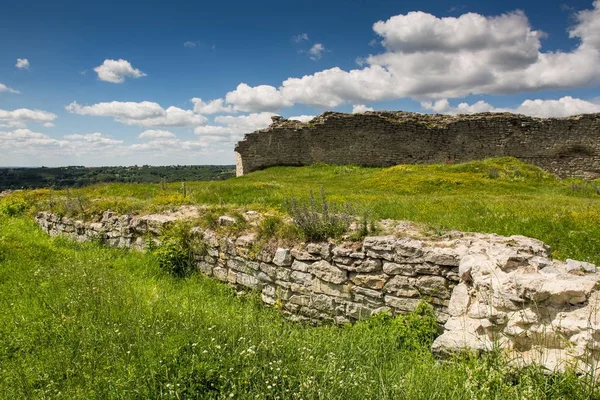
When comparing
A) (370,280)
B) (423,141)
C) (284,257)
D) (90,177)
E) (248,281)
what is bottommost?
(248,281)

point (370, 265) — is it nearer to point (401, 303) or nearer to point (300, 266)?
point (401, 303)

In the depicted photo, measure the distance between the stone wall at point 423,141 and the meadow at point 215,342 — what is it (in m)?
18.5

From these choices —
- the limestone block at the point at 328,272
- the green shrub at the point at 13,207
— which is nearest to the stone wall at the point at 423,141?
the green shrub at the point at 13,207

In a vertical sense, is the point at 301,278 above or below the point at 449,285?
below

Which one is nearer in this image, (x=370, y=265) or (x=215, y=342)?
(x=215, y=342)

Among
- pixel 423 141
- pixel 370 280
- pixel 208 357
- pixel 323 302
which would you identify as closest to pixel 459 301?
pixel 370 280

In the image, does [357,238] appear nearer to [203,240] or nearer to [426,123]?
[203,240]

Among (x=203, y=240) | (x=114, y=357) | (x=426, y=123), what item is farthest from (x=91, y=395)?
(x=426, y=123)

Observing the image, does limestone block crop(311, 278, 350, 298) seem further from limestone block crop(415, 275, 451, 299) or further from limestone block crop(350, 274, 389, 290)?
limestone block crop(415, 275, 451, 299)

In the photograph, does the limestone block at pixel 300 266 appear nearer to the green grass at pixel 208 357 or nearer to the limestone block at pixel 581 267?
the green grass at pixel 208 357

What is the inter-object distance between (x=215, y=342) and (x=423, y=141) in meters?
25.8

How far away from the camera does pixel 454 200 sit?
10.9 meters

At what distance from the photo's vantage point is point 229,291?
7.41 metres

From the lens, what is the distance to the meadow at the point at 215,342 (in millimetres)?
3547
